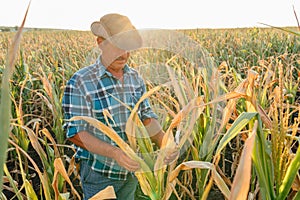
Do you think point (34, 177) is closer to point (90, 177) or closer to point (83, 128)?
point (90, 177)

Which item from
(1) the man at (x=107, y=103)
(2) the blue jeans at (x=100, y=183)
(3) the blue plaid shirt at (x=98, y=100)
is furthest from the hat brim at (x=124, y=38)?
(2) the blue jeans at (x=100, y=183)

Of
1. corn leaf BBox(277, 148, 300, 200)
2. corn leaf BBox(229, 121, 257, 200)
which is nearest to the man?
corn leaf BBox(277, 148, 300, 200)

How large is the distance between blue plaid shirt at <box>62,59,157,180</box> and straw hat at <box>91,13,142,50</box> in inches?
6.1

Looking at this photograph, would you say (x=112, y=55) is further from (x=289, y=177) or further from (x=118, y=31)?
(x=289, y=177)

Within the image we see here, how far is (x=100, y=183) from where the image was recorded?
5.45 feet

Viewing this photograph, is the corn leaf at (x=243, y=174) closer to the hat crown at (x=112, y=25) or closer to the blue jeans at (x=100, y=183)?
the hat crown at (x=112, y=25)

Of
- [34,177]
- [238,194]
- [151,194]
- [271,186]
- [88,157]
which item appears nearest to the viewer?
[238,194]

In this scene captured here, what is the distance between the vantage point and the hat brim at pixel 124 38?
133 centimetres

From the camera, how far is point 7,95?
1.23ft

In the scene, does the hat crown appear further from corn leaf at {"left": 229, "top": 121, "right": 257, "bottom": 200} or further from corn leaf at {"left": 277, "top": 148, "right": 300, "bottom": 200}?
corn leaf at {"left": 229, "top": 121, "right": 257, "bottom": 200}

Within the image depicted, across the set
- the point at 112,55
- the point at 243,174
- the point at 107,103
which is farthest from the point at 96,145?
the point at 243,174

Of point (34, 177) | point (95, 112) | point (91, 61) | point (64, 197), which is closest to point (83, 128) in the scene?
point (95, 112)

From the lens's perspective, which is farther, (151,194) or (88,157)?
(88,157)

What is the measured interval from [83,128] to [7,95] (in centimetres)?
113
